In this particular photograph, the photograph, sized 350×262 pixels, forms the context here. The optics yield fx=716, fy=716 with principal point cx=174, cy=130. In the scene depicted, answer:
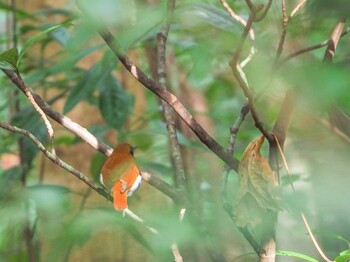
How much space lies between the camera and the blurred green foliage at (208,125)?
0.74m

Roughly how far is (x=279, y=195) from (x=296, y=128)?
42.2 inches

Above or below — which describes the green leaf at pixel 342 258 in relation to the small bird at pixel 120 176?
above

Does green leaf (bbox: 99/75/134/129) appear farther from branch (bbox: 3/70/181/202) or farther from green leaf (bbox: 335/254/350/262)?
green leaf (bbox: 335/254/350/262)

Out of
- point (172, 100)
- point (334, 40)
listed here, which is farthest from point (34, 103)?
point (334, 40)

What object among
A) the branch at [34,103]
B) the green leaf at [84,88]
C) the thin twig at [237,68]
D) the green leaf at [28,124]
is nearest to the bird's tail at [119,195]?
the branch at [34,103]

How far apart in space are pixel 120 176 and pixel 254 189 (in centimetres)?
35

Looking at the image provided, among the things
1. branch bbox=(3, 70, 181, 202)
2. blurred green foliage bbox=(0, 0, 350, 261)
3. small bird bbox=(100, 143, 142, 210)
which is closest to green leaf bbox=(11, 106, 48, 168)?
blurred green foliage bbox=(0, 0, 350, 261)

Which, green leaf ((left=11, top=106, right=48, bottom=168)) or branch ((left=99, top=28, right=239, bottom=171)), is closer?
branch ((left=99, top=28, right=239, bottom=171))

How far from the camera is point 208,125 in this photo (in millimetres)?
2867

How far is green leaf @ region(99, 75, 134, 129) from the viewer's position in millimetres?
2000

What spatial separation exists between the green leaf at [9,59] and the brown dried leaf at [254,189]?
33 centimetres

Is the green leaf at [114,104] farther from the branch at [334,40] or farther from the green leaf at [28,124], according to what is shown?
the branch at [334,40]

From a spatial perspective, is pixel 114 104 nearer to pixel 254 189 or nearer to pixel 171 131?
pixel 171 131

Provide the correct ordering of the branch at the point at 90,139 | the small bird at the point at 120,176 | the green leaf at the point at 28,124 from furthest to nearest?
1. the green leaf at the point at 28,124
2. the small bird at the point at 120,176
3. the branch at the point at 90,139
